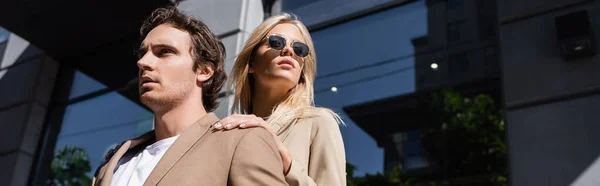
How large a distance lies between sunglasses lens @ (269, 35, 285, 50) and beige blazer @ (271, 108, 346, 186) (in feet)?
→ 1.12

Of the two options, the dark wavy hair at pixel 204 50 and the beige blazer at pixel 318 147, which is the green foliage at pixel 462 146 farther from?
the dark wavy hair at pixel 204 50

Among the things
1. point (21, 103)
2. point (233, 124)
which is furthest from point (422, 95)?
point (21, 103)

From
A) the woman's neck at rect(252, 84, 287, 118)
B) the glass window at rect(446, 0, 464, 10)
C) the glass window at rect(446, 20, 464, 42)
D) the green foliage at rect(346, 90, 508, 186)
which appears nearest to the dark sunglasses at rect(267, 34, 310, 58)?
the woman's neck at rect(252, 84, 287, 118)

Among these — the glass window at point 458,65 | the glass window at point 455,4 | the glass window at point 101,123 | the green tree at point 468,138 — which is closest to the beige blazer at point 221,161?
the green tree at point 468,138

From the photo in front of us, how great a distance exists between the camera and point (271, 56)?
2.74m

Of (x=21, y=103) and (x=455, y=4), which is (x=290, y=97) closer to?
(x=455, y=4)

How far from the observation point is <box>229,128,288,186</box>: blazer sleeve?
1.61 metres

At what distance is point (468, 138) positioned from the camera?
461 cm

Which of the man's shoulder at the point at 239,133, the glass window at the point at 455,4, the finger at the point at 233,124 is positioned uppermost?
the glass window at the point at 455,4

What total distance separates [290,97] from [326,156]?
397 millimetres

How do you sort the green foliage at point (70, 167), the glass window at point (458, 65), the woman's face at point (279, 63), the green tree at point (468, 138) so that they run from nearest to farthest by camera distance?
1. the woman's face at point (279, 63)
2. the green tree at point (468, 138)
3. the glass window at point (458, 65)
4. the green foliage at point (70, 167)

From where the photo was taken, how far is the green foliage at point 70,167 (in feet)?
23.5

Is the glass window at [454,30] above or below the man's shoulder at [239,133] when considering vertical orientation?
above

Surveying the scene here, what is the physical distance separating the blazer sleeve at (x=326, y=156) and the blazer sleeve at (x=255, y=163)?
0.57 meters
